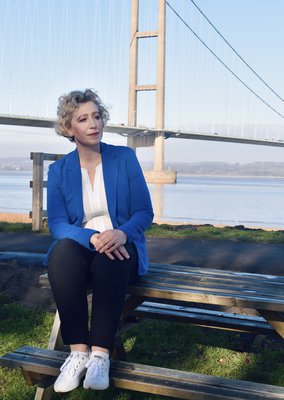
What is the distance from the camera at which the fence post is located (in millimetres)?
6371

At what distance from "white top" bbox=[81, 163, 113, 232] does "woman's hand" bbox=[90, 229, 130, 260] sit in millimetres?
169

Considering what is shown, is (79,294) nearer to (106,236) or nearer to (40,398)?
(106,236)

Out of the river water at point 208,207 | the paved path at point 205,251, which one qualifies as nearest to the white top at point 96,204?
the paved path at point 205,251

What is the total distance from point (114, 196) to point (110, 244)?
25 cm

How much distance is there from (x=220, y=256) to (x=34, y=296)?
1.84 meters

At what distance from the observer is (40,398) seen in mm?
1843

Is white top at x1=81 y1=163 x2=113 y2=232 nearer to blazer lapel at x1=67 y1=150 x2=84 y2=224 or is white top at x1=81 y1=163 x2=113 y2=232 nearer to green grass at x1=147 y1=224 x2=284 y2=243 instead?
blazer lapel at x1=67 y1=150 x2=84 y2=224

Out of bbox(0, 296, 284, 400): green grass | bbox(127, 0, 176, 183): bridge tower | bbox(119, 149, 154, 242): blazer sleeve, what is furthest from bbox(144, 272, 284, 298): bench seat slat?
bbox(127, 0, 176, 183): bridge tower

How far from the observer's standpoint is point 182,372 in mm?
1677

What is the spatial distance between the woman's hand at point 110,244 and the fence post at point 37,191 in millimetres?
4547

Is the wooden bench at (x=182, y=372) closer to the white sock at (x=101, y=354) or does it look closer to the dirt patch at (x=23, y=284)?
the white sock at (x=101, y=354)

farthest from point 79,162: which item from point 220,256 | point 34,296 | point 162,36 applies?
point 162,36

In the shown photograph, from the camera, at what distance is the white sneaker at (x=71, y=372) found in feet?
5.52

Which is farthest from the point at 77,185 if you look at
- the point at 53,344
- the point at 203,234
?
the point at 203,234
